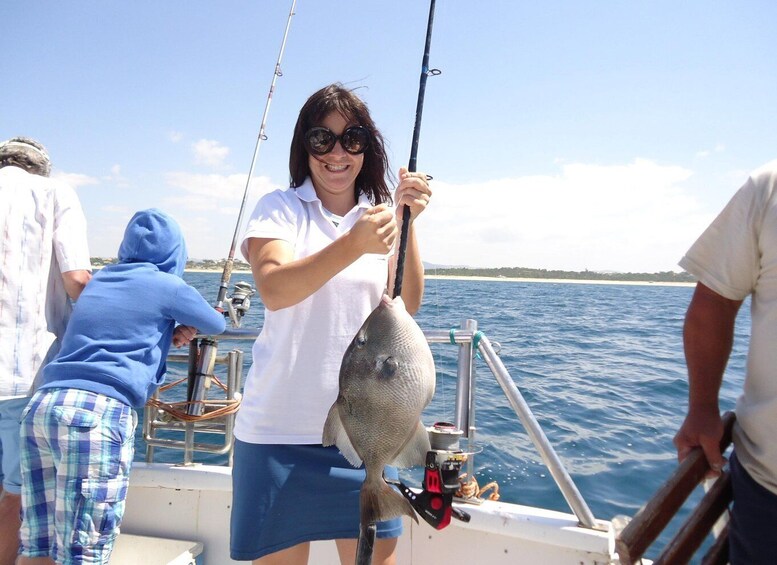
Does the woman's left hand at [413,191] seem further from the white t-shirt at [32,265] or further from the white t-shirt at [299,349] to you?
the white t-shirt at [32,265]

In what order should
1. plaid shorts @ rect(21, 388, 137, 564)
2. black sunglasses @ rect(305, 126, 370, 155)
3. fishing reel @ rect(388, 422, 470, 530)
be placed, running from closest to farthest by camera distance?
fishing reel @ rect(388, 422, 470, 530)
black sunglasses @ rect(305, 126, 370, 155)
plaid shorts @ rect(21, 388, 137, 564)

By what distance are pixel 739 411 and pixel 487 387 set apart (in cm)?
767

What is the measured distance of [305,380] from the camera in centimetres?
183

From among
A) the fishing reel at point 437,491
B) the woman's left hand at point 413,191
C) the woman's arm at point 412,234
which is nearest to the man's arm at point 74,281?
the woman's arm at point 412,234

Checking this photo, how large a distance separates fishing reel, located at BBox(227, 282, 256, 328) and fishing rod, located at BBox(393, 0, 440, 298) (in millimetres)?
1950

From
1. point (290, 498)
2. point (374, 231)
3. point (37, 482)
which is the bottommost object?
point (37, 482)

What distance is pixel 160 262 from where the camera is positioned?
2689mm

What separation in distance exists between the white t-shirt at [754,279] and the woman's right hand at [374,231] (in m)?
0.93

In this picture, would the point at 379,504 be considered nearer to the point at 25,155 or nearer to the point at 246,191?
the point at 25,155

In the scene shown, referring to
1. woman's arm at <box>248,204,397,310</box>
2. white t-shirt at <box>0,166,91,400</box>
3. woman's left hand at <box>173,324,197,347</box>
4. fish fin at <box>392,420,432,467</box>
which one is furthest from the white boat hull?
woman's arm at <box>248,204,397,310</box>

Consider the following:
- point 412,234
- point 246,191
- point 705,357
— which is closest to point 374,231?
point 412,234

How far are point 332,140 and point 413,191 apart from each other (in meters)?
0.38

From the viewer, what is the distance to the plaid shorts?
85.7 inches

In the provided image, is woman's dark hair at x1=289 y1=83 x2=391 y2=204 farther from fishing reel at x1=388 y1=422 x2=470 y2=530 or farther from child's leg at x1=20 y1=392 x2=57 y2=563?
child's leg at x1=20 y1=392 x2=57 y2=563
